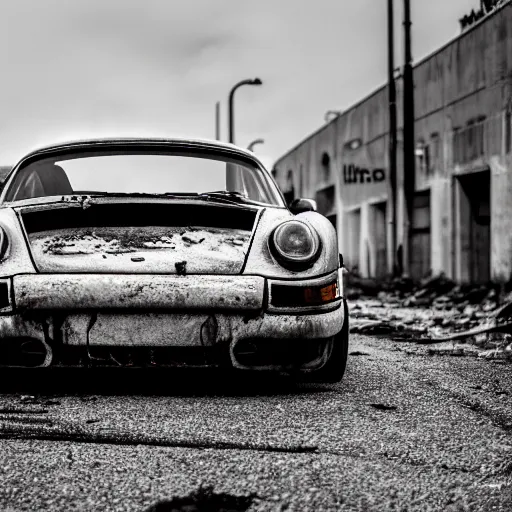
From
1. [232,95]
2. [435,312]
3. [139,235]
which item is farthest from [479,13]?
[139,235]

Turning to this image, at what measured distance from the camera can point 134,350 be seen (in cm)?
399

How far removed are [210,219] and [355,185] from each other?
71.4 feet

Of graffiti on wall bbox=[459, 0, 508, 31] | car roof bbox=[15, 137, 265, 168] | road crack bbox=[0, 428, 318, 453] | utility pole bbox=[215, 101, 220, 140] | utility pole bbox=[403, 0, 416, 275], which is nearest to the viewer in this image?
road crack bbox=[0, 428, 318, 453]

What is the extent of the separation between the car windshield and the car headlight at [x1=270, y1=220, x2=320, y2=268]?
80 centimetres

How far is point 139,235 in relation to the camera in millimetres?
4180

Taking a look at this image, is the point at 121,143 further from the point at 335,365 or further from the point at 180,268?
the point at 335,365

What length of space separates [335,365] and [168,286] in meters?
0.98

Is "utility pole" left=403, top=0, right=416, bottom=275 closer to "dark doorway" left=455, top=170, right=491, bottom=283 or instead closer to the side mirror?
"dark doorway" left=455, top=170, right=491, bottom=283

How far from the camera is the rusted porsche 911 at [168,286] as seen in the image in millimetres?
3957

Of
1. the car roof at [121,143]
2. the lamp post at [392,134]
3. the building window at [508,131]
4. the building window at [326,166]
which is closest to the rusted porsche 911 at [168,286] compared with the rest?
the car roof at [121,143]

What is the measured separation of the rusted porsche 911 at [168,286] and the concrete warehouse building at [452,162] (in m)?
11.1

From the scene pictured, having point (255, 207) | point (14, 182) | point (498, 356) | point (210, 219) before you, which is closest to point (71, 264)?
point (210, 219)

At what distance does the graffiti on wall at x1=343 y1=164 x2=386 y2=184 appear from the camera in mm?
23109

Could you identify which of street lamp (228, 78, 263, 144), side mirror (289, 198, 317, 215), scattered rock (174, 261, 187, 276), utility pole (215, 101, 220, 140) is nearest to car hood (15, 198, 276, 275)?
scattered rock (174, 261, 187, 276)
